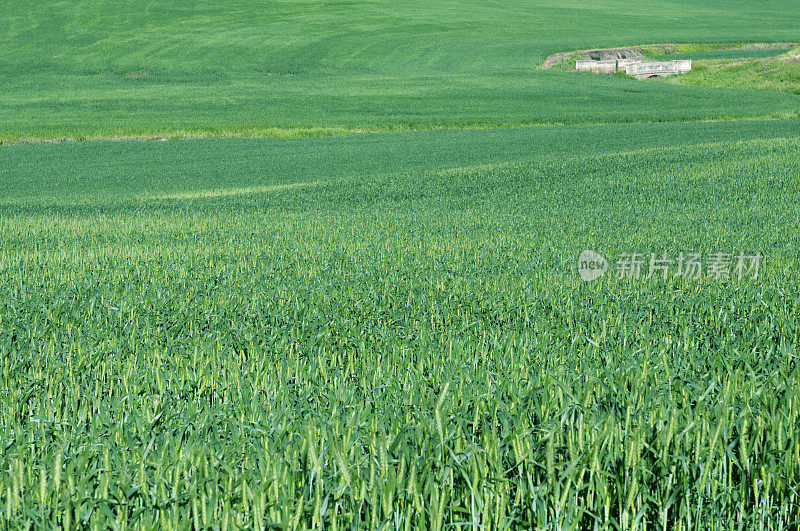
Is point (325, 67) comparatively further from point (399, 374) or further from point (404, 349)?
point (399, 374)

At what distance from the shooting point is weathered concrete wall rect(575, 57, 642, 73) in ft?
199

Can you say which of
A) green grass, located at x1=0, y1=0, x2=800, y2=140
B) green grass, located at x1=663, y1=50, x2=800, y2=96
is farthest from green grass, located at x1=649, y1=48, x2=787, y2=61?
green grass, located at x1=663, y1=50, x2=800, y2=96

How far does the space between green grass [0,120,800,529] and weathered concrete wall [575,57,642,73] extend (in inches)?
1966

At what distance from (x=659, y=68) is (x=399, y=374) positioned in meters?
62.5

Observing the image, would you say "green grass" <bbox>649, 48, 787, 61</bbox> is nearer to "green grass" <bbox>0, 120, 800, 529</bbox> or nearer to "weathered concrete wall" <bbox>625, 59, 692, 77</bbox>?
"weathered concrete wall" <bbox>625, 59, 692, 77</bbox>

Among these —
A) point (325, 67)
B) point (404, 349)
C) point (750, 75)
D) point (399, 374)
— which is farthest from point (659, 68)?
point (399, 374)

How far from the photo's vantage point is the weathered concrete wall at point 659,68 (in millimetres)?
59312

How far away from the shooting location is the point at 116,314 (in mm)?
5883

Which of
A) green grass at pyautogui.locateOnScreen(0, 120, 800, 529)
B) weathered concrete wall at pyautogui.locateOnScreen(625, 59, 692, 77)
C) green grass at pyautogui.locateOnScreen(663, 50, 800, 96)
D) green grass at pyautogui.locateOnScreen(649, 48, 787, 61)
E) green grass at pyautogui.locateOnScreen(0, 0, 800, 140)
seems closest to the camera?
green grass at pyautogui.locateOnScreen(0, 120, 800, 529)

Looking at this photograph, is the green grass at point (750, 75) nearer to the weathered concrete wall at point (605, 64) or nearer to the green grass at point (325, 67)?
the weathered concrete wall at point (605, 64)

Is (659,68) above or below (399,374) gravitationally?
above

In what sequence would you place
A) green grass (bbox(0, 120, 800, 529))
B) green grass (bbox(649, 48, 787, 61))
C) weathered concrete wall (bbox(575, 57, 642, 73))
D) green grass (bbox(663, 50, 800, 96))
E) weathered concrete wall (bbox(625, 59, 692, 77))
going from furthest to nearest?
green grass (bbox(649, 48, 787, 61)) → weathered concrete wall (bbox(575, 57, 642, 73)) → weathered concrete wall (bbox(625, 59, 692, 77)) → green grass (bbox(663, 50, 800, 96)) → green grass (bbox(0, 120, 800, 529))

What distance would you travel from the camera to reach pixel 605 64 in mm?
61781

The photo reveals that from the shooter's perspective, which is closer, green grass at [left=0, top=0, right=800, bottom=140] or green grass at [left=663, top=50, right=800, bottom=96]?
green grass at [left=0, top=0, right=800, bottom=140]
